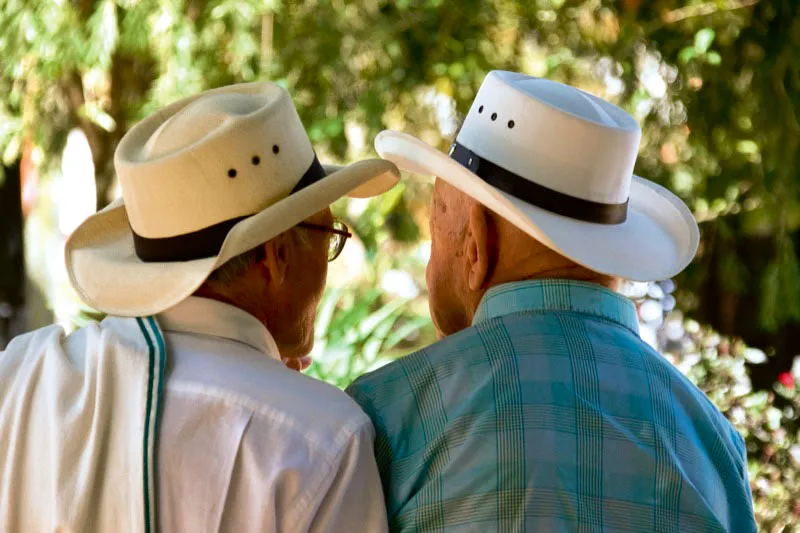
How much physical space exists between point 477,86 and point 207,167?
267cm

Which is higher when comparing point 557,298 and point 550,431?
point 557,298

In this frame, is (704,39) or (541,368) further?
(704,39)

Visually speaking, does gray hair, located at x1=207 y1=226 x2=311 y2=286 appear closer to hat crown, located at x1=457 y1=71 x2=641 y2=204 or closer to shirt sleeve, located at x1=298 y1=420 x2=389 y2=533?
shirt sleeve, located at x1=298 y1=420 x2=389 y2=533

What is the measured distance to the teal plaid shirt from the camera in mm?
1776

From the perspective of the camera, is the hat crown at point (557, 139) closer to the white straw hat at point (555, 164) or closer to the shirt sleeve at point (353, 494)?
the white straw hat at point (555, 164)

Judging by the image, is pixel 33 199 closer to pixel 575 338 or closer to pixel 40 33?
pixel 40 33

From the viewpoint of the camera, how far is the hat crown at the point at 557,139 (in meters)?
2.02

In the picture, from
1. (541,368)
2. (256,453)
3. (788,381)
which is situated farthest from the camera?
(788,381)

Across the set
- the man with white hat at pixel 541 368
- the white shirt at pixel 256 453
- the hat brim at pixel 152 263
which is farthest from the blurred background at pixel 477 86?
the white shirt at pixel 256 453

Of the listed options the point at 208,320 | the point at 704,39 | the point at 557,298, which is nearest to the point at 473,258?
the point at 557,298

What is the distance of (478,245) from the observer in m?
2.00

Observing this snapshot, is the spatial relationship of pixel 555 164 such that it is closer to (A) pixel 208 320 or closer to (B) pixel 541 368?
(B) pixel 541 368

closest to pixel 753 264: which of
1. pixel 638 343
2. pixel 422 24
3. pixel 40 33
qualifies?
pixel 422 24

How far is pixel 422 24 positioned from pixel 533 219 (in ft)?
8.57
